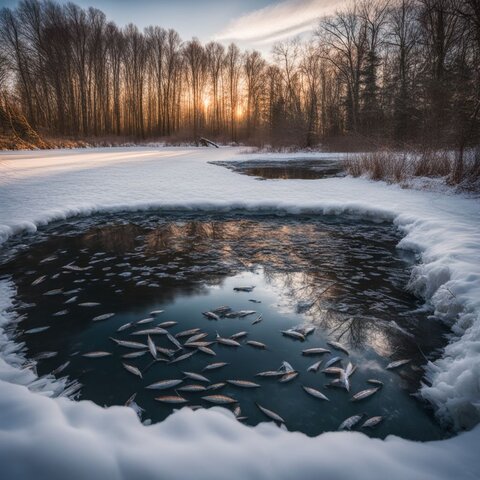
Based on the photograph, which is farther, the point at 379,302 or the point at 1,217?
the point at 1,217

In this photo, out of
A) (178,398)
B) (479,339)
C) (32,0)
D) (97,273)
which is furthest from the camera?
(32,0)

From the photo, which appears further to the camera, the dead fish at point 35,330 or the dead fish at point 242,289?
the dead fish at point 242,289

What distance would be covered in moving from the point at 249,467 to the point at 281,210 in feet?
22.9

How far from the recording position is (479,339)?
2.75 meters

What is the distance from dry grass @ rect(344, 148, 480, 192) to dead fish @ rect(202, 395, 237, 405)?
9353mm

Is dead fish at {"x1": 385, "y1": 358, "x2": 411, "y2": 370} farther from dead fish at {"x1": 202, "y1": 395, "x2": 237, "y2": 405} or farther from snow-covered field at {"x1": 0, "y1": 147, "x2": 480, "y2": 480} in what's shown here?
dead fish at {"x1": 202, "y1": 395, "x2": 237, "y2": 405}

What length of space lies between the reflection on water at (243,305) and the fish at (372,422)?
0.07 metres

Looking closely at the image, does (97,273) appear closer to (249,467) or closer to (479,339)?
(249,467)

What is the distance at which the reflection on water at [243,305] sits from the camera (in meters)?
2.62

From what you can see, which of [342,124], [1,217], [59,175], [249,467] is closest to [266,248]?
[249,467]

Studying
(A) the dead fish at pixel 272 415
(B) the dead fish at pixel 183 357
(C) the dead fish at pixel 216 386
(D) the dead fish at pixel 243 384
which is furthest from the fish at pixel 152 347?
(A) the dead fish at pixel 272 415

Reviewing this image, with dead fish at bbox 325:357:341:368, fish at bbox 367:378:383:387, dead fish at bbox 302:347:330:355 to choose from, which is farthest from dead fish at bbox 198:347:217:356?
fish at bbox 367:378:383:387

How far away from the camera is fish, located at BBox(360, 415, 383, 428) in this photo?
2.33 m

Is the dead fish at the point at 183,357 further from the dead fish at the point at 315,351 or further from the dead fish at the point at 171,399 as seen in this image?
the dead fish at the point at 315,351
